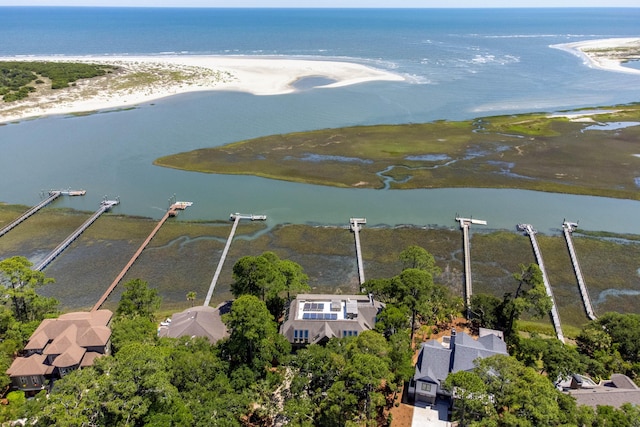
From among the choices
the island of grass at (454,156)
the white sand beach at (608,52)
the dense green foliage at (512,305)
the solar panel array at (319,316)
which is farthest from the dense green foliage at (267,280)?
the white sand beach at (608,52)

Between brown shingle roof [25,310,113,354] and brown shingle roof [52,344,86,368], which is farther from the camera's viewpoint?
brown shingle roof [25,310,113,354]

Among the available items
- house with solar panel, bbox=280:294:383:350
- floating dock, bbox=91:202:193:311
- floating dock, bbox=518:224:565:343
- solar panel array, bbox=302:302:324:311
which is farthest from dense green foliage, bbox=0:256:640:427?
floating dock, bbox=91:202:193:311

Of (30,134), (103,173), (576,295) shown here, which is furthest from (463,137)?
(30,134)

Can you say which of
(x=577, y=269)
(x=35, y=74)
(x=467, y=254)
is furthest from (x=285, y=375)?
(x=35, y=74)

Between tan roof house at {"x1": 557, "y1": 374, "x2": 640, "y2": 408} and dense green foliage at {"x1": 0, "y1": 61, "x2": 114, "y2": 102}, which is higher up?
dense green foliage at {"x1": 0, "y1": 61, "x2": 114, "y2": 102}

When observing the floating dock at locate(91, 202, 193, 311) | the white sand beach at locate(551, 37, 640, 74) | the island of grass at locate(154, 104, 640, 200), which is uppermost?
the white sand beach at locate(551, 37, 640, 74)

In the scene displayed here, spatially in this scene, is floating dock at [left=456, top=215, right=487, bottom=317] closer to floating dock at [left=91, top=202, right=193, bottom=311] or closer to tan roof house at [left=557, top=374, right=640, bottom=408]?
tan roof house at [left=557, top=374, right=640, bottom=408]

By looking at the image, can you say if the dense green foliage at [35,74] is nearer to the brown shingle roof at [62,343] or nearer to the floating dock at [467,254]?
the brown shingle roof at [62,343]
